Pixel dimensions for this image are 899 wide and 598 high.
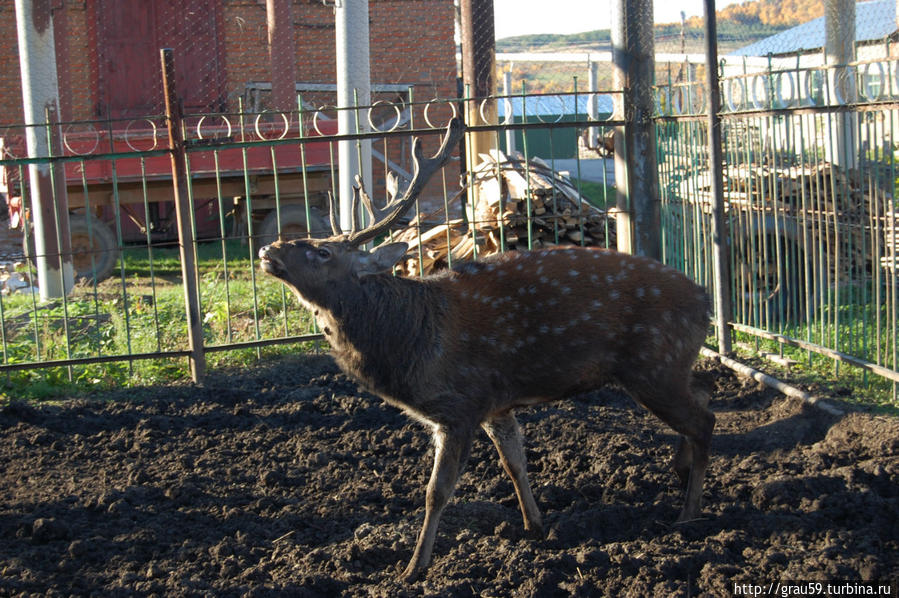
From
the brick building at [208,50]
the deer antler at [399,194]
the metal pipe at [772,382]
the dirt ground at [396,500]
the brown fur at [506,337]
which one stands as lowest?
the dirt ground at [396,500]

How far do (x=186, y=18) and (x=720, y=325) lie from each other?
1296cm

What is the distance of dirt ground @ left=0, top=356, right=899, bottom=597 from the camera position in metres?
4.43

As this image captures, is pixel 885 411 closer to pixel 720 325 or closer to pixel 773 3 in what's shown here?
pixel 720 325

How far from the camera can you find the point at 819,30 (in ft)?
92.2

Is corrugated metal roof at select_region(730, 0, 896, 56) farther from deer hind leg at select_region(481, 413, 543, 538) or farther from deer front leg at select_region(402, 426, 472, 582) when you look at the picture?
deer front leg at select_region(402, 426, 472, 582)

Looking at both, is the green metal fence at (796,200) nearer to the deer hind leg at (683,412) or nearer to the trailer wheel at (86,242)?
the deer hind leg at (683,412)

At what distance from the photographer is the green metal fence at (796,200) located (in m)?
6.55

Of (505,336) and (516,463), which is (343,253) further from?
(516,463)

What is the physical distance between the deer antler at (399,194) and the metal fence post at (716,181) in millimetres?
2694

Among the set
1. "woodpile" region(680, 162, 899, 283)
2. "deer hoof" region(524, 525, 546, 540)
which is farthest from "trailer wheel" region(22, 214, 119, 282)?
"deer hoof" region(524, 525, 546, 540)

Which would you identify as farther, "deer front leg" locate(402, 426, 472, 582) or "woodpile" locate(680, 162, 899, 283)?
"woodpile" locate(680, 162, 899, 283)

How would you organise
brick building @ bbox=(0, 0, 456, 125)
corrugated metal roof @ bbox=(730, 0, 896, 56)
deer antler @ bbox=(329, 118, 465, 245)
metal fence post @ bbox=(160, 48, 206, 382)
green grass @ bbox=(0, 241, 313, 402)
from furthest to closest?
corrugated metal roof @ bbox=(730, 0, 896, 56) < brick building @ bbox=(0, 0, 456, 125) < green grass @ bbox=(0, 241, 313, 402) < metal fence post @ bbox=(160, 48, 206, 382) < deer antler @ bbox=(329, 118, 465, 245)

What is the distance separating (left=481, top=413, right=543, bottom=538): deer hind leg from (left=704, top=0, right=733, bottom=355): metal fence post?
120 inches

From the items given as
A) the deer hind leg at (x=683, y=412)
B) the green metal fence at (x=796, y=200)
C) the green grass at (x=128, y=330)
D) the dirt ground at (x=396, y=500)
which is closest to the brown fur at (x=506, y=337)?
the deer hind leg at (x=683, y=412)
